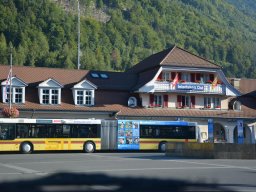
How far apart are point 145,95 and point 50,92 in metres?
9.33

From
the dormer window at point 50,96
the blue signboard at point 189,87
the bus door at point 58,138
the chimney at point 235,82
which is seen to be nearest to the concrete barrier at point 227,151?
the bus door at point 58,138

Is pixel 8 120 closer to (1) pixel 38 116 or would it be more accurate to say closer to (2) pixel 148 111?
(1) pixel 38 116

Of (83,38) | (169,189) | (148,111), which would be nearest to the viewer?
(169,189)

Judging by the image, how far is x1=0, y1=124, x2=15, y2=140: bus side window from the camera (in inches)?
1328

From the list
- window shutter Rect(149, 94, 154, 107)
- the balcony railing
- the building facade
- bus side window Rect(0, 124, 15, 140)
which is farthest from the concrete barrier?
the balcony railing

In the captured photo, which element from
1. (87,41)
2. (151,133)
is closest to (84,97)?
(151,133)

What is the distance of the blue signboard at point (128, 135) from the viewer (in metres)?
38.6

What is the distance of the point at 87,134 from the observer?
37.0m

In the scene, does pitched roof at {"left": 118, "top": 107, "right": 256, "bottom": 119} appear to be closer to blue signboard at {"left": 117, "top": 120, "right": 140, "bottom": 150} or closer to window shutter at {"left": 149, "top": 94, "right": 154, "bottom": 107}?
window shutter at {"left": 149, "top": 94, "right": 154, "bottom": 107}

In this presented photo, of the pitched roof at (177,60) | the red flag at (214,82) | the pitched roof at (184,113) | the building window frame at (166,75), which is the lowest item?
the pitched roof at (184,113)

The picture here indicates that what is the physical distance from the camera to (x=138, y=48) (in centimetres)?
18388

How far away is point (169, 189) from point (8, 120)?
33.0m

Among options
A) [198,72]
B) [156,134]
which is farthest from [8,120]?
[198,72]

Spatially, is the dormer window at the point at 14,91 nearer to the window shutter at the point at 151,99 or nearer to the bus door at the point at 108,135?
the bus door at the point at 108,135
